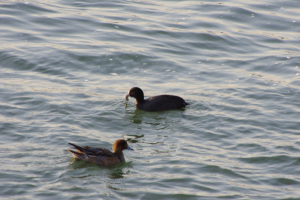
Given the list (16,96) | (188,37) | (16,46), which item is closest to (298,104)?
(188,37)

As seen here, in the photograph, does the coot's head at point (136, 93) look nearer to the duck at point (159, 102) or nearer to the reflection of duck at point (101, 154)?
the duck at point (159, 102)

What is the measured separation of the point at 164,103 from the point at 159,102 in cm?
15

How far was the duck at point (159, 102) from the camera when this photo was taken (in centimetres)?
1232

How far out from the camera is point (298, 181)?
8.80 metres

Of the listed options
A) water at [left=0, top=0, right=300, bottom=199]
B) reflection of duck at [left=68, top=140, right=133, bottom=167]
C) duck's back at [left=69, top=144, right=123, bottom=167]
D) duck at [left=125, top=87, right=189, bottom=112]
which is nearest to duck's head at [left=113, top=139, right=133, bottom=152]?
reflection of duck at [left=68, top=140, right=133, bottom=167]

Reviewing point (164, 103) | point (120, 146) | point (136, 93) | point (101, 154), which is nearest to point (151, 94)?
point (136, 93)

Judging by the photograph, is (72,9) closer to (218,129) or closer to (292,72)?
(292,72)

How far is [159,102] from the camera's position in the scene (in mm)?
12320

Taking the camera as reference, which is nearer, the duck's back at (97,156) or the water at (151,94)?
the water at (151,94)

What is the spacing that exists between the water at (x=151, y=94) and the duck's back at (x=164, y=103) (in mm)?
215

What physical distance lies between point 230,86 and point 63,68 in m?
5.90

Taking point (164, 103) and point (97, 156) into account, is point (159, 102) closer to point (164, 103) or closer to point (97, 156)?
point (164, 103)

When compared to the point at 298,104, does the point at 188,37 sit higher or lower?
higher

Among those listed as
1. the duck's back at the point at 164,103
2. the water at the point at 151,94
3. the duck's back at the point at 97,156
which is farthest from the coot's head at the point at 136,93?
the duck's back at the point at 97,156
